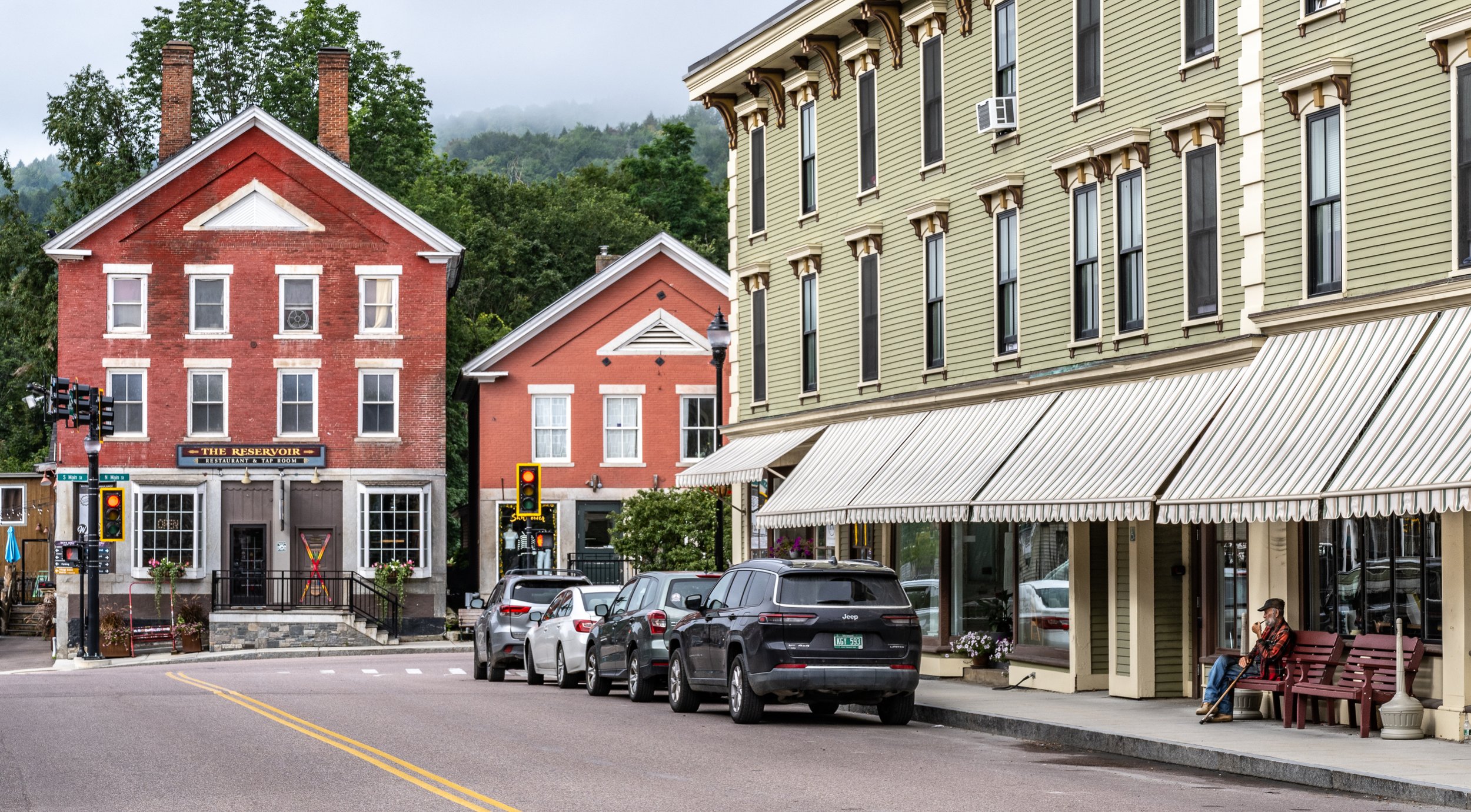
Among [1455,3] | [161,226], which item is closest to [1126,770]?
[1455,3]

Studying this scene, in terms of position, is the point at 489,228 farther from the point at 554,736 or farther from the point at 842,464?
the point at 554,736

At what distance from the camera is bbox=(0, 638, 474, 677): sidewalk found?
41.6 metres

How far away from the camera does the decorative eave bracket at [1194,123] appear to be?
20641 mm

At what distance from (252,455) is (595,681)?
26957mm

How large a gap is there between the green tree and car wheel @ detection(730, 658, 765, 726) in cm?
2206

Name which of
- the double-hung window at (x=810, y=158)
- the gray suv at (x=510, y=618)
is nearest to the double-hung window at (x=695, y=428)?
the double-hung window at (x=810, y=158)

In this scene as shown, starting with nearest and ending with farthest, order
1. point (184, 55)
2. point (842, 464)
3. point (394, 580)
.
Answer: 1. point (842, 464)
2. point (394, 580)
3. point (184, 55)

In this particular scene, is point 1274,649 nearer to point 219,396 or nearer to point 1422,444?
point 1422,444

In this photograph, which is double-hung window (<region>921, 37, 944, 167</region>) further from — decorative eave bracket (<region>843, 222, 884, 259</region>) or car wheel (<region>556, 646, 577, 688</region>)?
car wheel (<region>556, 646, 577, 688</region>)

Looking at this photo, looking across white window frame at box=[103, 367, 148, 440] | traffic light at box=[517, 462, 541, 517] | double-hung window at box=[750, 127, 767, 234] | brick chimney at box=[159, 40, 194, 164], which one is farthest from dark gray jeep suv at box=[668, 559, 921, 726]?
brick chimney at box=[159, 40, 194, 164]

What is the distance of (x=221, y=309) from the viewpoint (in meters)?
50.4

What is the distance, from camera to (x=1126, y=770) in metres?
15.6

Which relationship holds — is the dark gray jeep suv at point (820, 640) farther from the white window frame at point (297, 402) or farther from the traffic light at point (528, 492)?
the white window frame at point (297, 402)

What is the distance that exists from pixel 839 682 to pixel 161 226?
117ft
